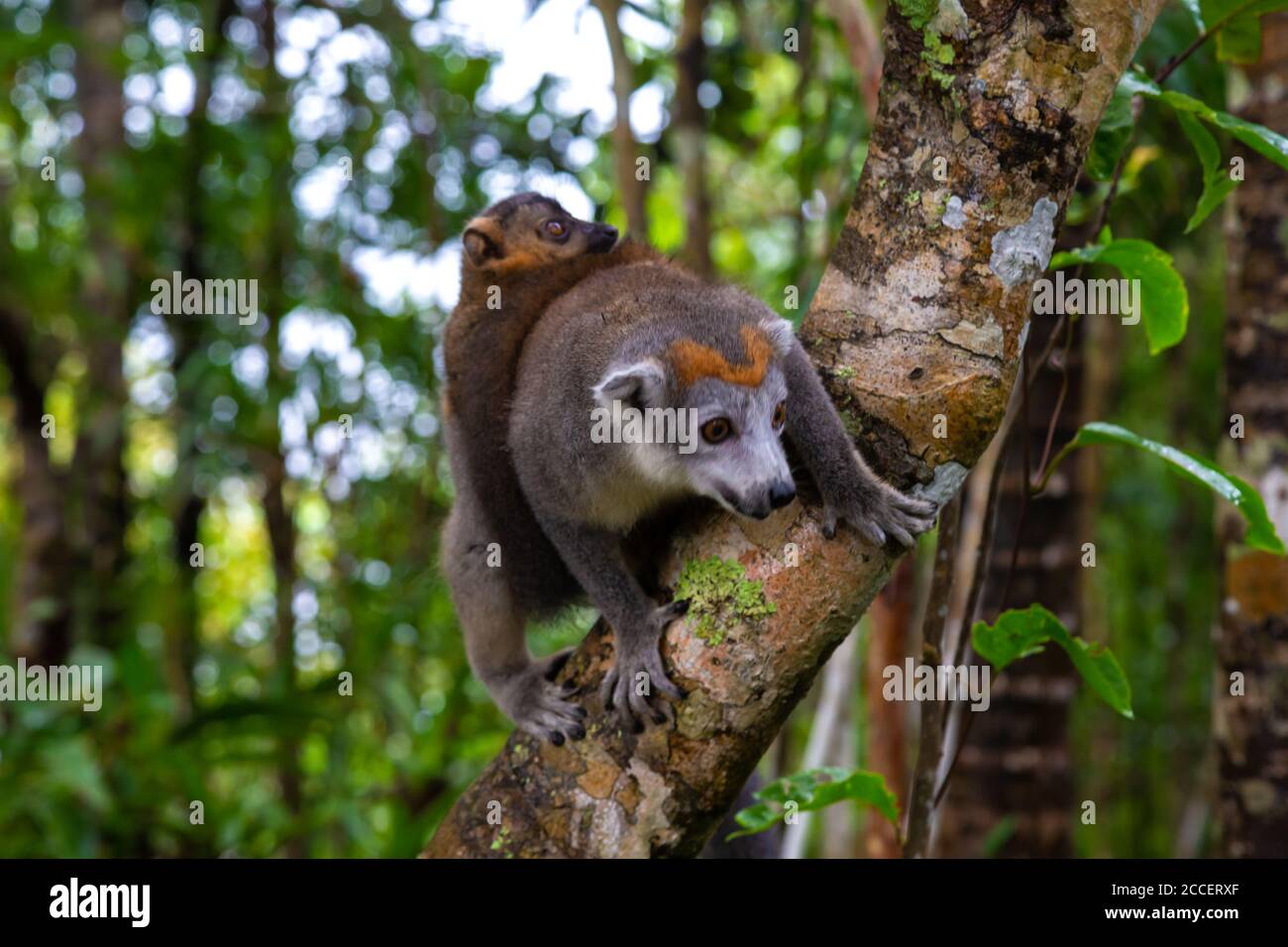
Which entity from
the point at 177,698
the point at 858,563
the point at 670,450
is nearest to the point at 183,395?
the point at 177,698

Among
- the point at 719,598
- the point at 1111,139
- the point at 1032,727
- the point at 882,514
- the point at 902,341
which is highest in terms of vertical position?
the point at 1111,139

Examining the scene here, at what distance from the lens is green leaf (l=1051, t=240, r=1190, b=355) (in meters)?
2.95

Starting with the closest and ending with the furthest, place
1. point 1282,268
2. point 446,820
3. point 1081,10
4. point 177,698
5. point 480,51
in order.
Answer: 1. point 1081,10
2. point 446,820
3. point 1282,268
4. point 480,51
5. point 177,698

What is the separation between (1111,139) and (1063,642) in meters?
1.33

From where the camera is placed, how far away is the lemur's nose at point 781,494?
2.81m

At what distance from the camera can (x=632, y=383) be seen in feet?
11.0

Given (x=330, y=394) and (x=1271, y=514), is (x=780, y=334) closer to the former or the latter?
(x=1271, y=514)

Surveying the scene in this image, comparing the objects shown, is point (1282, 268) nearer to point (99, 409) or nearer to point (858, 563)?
point (858, 563)

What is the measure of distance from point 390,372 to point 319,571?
2868 mm

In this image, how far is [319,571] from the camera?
8.78 m

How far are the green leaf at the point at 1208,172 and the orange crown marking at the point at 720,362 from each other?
1119 mm

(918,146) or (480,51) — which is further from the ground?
(480,51)

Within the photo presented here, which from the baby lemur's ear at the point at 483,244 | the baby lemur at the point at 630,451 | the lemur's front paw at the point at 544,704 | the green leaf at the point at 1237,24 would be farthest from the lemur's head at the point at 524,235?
the green leaf at the point at 1237,24

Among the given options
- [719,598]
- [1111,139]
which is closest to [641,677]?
[719,598]
